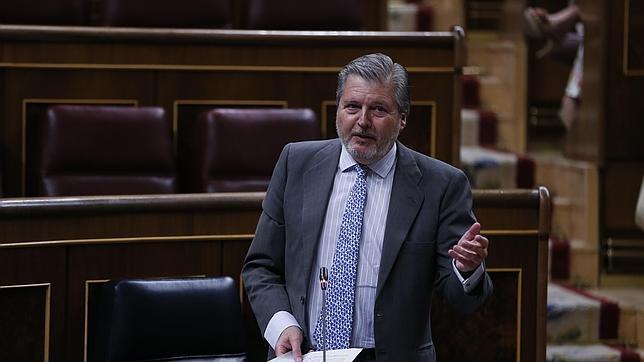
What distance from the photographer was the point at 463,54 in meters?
1.54

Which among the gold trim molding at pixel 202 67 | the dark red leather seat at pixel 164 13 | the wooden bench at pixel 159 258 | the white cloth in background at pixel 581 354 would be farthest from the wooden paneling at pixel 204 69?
the wooden bench at pixel 159 258

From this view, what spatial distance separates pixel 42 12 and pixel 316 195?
872 mm

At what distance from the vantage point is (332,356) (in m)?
0.79

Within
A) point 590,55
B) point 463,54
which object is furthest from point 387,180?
point 590,55

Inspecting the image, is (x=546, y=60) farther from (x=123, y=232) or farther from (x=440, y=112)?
(x=123, y=232)

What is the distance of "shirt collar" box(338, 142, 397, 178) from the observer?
2.80ft

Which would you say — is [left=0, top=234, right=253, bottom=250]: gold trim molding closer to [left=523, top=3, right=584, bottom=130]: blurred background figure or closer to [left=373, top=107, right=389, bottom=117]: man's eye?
[left=373, top=107, right=389, bottom=117]: man's eye

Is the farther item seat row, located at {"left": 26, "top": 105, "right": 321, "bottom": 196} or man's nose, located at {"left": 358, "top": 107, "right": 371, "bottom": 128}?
seat row, located at {"left": 26, "top": 105, "right": 321, "bottom": 196}

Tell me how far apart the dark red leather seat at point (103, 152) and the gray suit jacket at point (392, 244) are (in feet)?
1.73

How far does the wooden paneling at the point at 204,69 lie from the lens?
1453mm

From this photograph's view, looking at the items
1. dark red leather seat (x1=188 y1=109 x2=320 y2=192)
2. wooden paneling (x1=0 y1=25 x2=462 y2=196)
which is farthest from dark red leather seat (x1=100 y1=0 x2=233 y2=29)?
dark red leather seat (x1=188 y1=109 x2=320 y2=192)

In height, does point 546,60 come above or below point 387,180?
above

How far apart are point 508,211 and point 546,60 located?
1.03 m

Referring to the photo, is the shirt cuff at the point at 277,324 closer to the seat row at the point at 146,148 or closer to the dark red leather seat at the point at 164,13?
the seat row at the point at 146,148
